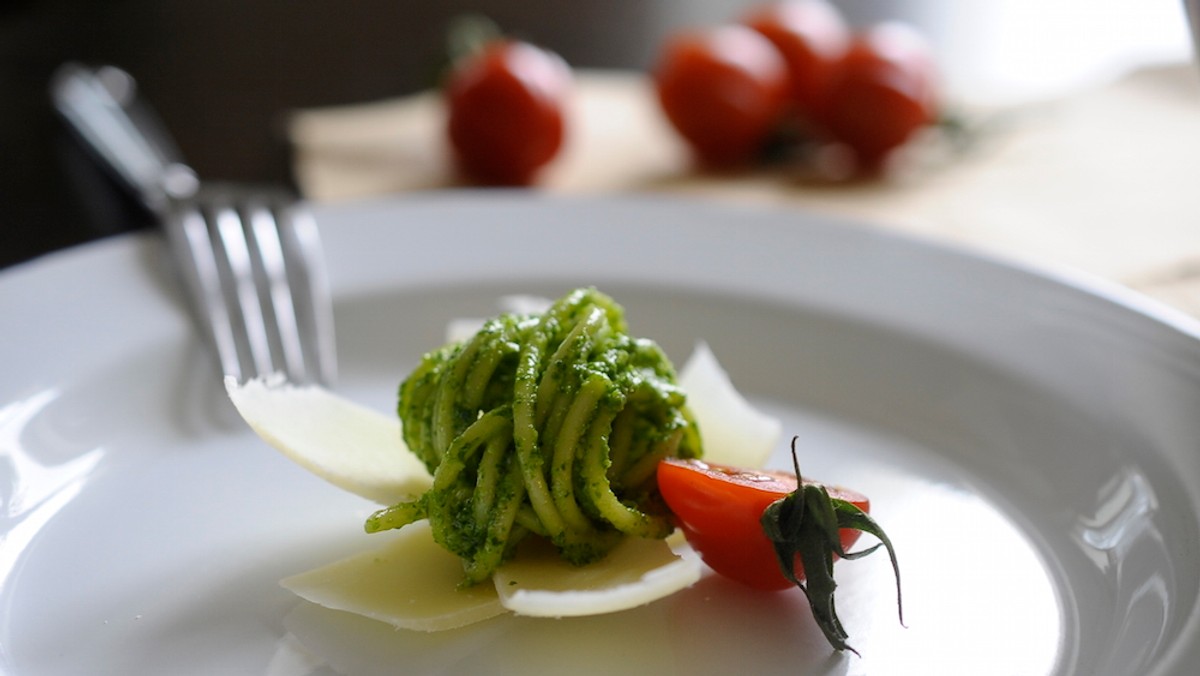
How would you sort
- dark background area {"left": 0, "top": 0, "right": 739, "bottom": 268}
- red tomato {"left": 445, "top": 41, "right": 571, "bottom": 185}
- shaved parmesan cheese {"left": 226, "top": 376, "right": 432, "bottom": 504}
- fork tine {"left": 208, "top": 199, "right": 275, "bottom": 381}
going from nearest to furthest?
1. shaved parmesan cheese {"left": 226, "top": 376, "right": 432, "bottom": 504}
2. fork tine {"left": 208, "top": 199, "right": 275, "bottom": 381}
3. dark background area {"left": 0, "top": 0, "right": 739, "bottom": 268}
4. red tomato {"left": 445, "top": 41, "right": 571, "bottom": 185}

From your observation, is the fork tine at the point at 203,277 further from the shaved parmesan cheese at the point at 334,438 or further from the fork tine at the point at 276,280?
the shaved parmesan cheese at the point at 334,438

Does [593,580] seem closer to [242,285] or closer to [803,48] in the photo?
[242,285]

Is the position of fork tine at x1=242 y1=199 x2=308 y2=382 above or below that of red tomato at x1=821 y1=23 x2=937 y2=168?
below

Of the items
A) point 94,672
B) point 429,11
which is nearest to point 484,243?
point 94,672

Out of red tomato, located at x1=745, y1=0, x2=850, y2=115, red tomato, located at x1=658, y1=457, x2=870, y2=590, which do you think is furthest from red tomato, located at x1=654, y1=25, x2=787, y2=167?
Result: red tomato, located at x1=658, y1=457, x2=870, y2=590

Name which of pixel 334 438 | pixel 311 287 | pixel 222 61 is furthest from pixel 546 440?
pixel 222 61

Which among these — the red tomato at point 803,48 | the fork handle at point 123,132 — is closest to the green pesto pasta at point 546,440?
the fork handle at point 123,132

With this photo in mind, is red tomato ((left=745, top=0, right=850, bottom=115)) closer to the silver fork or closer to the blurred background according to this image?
the blurred background
